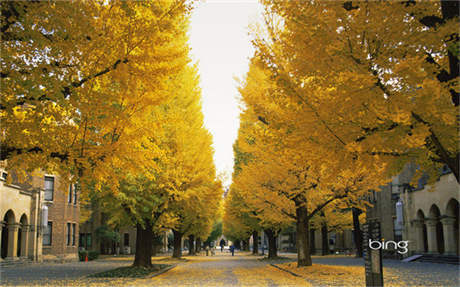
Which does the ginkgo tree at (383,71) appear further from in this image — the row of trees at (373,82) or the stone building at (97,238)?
the stone building at (97,238)

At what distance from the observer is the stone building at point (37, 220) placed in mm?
29203

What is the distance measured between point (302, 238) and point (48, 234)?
23288mm

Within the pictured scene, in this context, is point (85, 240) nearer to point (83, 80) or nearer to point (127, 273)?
point (127, 273)

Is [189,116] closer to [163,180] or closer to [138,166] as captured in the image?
Answer: [163,180]

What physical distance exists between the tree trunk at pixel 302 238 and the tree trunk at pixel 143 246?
7.89 meters

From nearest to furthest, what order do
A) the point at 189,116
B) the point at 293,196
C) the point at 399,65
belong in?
the point at 399,65 → the point at 293,196 → the point at 189,116

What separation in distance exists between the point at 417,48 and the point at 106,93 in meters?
6.47

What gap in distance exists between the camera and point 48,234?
118 ft

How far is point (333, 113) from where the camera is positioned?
8.43 m

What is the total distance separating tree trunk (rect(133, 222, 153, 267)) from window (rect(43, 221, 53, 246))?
52.6 feet

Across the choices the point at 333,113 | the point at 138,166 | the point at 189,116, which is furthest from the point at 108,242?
the point at 333,113

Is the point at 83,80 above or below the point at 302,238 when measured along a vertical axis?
above

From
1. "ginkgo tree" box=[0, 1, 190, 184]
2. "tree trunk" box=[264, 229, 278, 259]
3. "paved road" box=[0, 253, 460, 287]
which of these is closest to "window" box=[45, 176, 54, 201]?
"paved road" box=[0, 253, 460, 287]

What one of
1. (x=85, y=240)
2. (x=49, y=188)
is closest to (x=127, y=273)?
(x=49, y=188)
